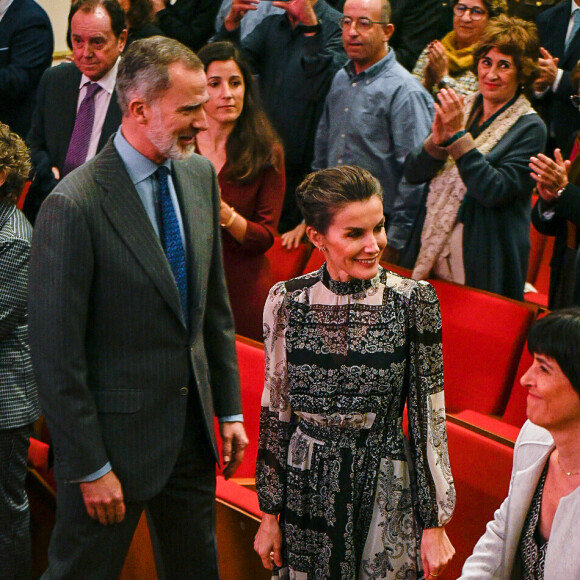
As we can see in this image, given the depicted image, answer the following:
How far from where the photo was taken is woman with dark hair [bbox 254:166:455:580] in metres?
1.84

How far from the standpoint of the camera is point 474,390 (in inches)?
117

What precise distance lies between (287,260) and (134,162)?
69.5 inches

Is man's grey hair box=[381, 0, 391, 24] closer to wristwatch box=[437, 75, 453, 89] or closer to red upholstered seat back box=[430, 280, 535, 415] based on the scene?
wristwatch box=[437, 75, 453, 89]

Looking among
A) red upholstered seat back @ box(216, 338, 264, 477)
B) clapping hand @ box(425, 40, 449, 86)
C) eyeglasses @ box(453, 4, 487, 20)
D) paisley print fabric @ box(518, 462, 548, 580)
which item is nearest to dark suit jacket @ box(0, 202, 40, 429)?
red upholstered seat back @ box(216, 338, 264, 477)

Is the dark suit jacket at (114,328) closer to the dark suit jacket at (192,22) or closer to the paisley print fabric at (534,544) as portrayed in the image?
the paisley print fabric at (534,544)

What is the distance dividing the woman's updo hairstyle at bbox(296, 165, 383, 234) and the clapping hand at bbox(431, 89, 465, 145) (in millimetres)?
1339

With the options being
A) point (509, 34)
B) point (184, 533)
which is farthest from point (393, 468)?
point (509, 34)

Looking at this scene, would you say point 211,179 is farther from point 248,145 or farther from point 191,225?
point 248,145

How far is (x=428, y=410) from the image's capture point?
1836 millimetres

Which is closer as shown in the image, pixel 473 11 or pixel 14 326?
pixel 14 326

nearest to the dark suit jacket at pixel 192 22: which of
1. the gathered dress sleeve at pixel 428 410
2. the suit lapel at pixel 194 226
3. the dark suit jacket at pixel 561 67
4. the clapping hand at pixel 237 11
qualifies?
the clapping hand at pixel 237 11

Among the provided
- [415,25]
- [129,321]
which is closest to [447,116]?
[415,25]

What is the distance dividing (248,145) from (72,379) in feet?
5.10

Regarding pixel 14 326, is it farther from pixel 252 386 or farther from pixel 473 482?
pixel 473 482
